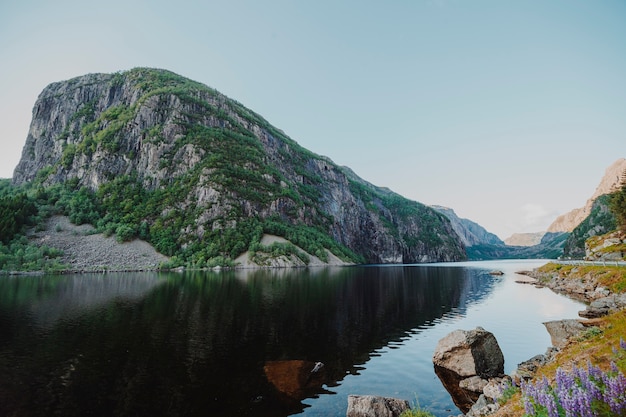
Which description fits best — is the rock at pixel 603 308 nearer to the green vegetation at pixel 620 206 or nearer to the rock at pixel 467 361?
the rock at pixel 467 361

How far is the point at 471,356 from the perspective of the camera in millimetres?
23172

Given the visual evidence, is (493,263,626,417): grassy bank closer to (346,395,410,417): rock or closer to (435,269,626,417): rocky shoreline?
(435,269,626,417): rocky shoreline

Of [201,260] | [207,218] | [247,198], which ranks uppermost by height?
[247,198]

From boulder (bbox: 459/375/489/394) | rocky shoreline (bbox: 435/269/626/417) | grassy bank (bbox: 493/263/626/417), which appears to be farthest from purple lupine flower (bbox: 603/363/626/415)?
boulder (bbox: 459/375/489/394)

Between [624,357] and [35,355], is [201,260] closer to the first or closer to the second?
[35,355]

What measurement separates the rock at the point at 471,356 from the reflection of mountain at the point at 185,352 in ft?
21.6

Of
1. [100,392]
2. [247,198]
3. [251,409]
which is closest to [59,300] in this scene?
[100,392]

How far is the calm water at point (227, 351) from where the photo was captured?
59.7 ft

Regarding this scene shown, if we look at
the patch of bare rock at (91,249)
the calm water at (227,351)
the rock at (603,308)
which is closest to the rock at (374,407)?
the calm water at (227,351)

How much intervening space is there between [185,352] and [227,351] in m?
3.20

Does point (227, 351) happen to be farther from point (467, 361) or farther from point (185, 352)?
point (467, 361)

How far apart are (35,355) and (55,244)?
5542 inches

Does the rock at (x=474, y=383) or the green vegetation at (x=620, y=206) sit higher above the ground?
the green vegetation at (x=620, y=206)

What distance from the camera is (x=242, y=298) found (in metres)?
55.4
